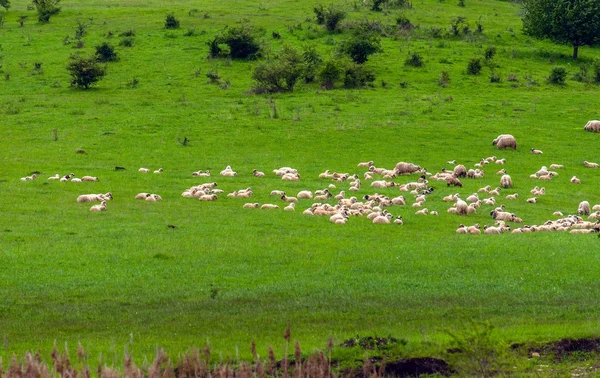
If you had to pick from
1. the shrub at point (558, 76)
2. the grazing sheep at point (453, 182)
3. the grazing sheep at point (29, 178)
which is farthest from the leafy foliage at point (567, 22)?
the grazing sheep at point (29, 178)

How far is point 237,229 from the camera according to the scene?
26.6m

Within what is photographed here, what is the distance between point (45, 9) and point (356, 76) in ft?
114

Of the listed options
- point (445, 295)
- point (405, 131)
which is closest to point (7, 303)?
point (445, 295)

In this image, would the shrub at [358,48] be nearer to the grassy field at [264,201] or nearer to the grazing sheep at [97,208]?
the grassy field at [264,201]

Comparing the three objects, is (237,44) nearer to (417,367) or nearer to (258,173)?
(258,173)

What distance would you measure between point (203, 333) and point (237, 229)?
11402 mm

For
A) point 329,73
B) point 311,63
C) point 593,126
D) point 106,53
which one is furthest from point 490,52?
point 106,53

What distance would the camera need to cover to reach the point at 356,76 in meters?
59.2

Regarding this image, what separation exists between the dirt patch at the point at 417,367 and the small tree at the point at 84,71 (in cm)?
4801

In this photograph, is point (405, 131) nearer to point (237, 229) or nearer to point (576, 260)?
→ point (237, 229)

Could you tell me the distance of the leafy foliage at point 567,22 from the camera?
69.9 metres

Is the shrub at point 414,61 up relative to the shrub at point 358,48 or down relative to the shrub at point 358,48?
down

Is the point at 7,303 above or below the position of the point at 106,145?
above

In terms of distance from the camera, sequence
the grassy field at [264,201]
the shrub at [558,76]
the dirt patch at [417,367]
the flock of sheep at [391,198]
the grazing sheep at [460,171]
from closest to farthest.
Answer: the dirt patch at [417,367] < the grassy field at [264,201] < the flock of sheep at [391,198] < the grazing sheep at [460,171] < the shrub at [558,76]
